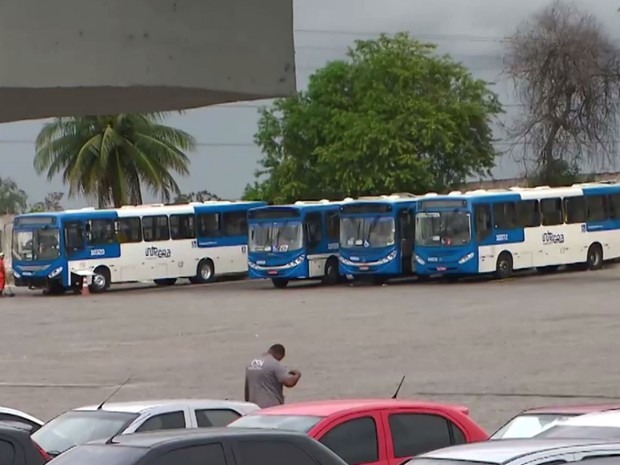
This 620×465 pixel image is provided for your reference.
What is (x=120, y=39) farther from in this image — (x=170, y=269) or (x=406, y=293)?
(x=170, y=269)

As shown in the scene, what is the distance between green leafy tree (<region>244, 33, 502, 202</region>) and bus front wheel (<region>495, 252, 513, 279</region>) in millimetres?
21759

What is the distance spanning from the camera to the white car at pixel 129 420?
1101 cm

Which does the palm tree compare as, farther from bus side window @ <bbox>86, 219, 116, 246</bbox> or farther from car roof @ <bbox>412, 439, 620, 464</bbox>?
car roof @ <bbox>412, 439, 620, 464</bbox>

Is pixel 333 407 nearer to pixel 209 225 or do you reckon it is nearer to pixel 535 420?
pixel 535 420

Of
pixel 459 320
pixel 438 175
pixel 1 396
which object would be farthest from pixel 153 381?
pixel 438 175

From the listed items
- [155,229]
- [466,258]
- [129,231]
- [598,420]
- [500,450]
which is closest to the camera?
[500,450]

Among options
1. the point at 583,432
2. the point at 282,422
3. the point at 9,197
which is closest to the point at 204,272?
the point at 282,422

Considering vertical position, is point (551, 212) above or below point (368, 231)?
above

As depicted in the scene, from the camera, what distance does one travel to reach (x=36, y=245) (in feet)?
163

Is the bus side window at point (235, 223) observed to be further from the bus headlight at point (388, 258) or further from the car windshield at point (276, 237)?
the bus headlight at point (388, 258)

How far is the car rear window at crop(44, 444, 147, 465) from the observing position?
282 inches

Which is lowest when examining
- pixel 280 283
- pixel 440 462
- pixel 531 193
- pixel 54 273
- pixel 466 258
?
pixel 280 283

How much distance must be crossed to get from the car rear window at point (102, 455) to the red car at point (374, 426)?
2.35 metres

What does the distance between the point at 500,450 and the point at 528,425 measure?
402cm
